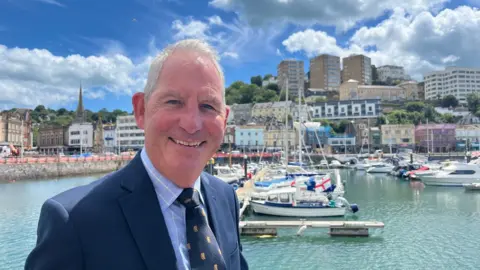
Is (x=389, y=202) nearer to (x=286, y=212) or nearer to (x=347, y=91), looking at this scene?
(x=286, y=212)

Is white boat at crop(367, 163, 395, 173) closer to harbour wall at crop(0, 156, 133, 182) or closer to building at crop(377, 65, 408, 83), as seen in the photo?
harbour wall at crop(0, 156, 133, 182)

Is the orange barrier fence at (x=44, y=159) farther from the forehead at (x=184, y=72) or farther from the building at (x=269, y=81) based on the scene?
the building at (x=269, y=81)

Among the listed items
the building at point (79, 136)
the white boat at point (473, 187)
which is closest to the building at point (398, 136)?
the white boat at point (473, 187)

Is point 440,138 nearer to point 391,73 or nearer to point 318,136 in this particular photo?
point 318,136

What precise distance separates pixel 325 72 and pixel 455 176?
126056 mm

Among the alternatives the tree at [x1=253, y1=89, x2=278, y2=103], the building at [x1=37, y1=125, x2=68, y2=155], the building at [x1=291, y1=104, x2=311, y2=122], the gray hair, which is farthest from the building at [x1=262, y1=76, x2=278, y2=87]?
the gray hair

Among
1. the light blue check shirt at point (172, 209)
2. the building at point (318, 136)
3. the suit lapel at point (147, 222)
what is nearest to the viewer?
the suit lapel at point (147, 222)

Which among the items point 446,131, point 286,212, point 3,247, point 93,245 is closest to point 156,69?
point 93,245

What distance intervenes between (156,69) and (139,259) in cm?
92

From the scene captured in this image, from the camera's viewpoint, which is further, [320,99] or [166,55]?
[320,99]

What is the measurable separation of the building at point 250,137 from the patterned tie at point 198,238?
9808 centimetres

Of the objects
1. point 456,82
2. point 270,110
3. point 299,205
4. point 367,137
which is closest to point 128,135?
point 270,110

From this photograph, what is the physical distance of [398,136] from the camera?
328 feet

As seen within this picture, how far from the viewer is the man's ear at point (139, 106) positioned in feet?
6.48
